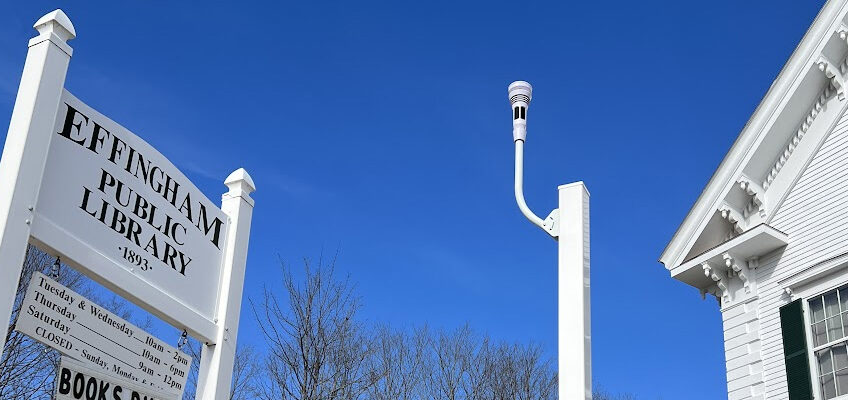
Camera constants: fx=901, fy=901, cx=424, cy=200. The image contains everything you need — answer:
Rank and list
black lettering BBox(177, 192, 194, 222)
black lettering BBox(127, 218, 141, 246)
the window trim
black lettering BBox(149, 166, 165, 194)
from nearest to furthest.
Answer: black lettering BBox(127, 218, 141, 246) → black lettering BBox(149, 166, 165, 194) → black lettering BBox(177, 192, 194, 222) → the window trim

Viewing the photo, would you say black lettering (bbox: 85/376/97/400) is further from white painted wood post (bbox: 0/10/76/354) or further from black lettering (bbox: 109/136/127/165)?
black lettering (bbox: 109/136/127/165)

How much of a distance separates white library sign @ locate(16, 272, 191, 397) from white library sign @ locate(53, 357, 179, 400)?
0.05 m

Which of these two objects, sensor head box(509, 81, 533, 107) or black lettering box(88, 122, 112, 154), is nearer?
black lettering box(88, 122, 112, 154)

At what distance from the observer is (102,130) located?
5.00 meters

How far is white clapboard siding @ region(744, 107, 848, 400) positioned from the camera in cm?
1239

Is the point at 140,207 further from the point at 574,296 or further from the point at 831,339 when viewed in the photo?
the point at 831,339

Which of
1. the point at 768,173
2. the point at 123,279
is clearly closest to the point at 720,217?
the point at 768,173

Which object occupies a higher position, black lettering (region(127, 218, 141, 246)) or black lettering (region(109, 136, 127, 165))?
black lettering (region(109, 136, 127, 165))

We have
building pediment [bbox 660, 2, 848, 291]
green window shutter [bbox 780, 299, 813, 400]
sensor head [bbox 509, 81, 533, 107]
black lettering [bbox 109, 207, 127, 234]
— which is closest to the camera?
black lettering [bbox 109, 207, 127, 234]

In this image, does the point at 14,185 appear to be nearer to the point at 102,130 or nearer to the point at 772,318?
the point at 102,130

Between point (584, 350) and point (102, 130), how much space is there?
2947 mm

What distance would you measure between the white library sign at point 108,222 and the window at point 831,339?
8777 millimetres

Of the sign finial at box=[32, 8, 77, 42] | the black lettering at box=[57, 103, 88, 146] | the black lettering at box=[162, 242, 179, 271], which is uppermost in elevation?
the sign finial at box=[32, 8, 77, 42]

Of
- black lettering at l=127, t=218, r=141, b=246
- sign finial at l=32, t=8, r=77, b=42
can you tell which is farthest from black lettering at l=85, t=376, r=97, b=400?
sign finial at l=32, t=8, r=77, b=42
